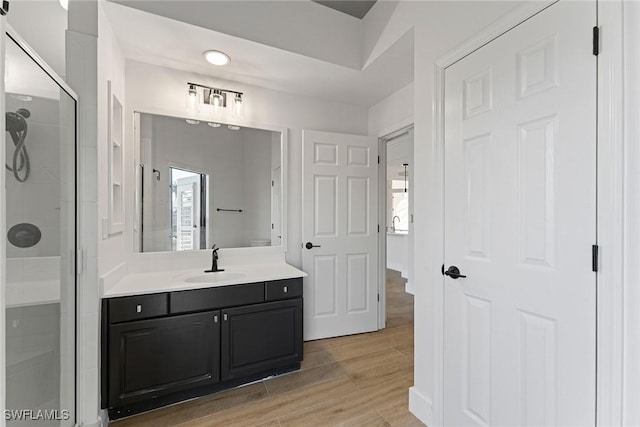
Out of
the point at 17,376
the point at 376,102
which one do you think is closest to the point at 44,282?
the point at 17,376

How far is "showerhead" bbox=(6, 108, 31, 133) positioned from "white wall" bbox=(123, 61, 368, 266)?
3.08 feet

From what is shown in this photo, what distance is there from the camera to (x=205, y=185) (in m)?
2.67

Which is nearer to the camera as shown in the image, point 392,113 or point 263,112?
point 263,112

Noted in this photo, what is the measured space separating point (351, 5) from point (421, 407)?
9.79 feet

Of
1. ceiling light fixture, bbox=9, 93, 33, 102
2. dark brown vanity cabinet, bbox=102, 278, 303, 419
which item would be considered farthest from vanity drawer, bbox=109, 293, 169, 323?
ceiling light fixture, bbox=9, 93, 33, 102

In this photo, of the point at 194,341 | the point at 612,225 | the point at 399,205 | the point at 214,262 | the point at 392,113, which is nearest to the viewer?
the point at 612,225

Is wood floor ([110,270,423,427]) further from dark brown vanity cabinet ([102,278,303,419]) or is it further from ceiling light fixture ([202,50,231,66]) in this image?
ceiling light fixture ([202,50,231,66])

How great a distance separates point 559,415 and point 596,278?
23.1 inches

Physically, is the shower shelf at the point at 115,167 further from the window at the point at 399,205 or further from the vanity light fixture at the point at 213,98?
the window at the point at 399,205

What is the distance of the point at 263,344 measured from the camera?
2236mm

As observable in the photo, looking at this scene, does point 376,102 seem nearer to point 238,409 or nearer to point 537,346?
point 537,346

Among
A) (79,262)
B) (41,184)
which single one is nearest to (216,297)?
(79,262)

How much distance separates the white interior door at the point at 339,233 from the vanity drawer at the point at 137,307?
1370mm

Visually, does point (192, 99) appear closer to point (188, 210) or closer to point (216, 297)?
point (188, 210)
